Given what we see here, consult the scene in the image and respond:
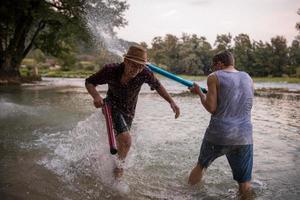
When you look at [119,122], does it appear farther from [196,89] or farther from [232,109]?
[232,109]

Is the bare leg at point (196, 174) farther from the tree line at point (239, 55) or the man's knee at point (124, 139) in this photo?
the tree line at point (239, 55)

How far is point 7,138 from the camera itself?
8.57 metres

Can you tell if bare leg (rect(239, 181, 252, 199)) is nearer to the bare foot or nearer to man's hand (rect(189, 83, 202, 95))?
man's hand (rect(189, 83, 202, 95))

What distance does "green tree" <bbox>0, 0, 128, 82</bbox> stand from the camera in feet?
97.6

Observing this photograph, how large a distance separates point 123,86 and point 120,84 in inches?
2.1

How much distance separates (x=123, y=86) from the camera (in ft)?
18.5

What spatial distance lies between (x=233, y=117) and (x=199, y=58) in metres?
74.2

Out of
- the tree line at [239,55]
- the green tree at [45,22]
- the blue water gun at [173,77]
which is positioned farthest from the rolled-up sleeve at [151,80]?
the tree line at [239,55]

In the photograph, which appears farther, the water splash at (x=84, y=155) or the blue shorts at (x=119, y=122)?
the water splash at (x=84, y=155)

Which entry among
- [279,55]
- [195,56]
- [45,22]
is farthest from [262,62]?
[45,22]

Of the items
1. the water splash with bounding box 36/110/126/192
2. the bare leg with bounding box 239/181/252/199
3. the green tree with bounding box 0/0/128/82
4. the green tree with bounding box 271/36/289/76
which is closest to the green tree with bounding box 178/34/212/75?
the green tree with bounding box 271/36/289/76

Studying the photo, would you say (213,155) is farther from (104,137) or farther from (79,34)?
(79,34)

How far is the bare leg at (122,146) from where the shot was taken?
570 centimetres

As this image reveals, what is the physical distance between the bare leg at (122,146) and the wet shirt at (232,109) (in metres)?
1.45
